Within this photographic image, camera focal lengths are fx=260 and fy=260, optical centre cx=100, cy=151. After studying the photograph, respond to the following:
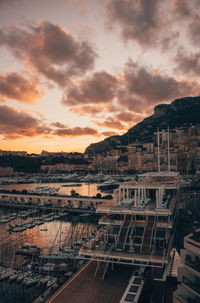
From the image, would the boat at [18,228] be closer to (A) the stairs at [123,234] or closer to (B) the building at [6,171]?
(A) the stairs at [123,234]

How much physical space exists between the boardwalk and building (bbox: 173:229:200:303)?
348cm

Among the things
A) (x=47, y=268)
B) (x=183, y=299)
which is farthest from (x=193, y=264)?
(x=47, y=268)

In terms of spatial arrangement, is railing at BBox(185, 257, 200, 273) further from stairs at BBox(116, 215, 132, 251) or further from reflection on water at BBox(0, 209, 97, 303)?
reflection on water at BBox(0, 209, 97, 303)

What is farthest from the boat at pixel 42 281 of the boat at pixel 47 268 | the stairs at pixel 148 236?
the stairs at pixel 148 236

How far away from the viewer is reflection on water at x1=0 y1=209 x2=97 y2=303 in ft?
59.1

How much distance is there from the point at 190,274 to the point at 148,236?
528 cm

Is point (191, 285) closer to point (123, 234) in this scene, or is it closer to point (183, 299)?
point (183, 299)

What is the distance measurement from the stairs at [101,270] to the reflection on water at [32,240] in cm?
475

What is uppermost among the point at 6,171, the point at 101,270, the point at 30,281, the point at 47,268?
the point at 6,171

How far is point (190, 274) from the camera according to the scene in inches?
495

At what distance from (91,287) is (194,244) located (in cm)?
661

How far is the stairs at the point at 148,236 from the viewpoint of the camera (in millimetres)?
16672

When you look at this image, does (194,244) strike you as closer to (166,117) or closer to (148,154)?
(148,154)

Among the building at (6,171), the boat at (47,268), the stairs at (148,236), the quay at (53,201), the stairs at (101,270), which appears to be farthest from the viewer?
the building at (6,171)
